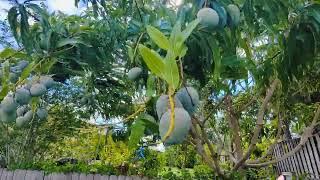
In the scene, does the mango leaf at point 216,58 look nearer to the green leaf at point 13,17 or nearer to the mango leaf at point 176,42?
the mango leaf at point 176,42

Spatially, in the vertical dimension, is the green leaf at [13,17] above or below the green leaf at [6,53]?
above

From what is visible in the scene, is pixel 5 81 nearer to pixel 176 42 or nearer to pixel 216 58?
pixel 216 58

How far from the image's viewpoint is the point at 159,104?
1.96 feet

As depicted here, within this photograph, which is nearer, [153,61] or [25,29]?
[153,61]

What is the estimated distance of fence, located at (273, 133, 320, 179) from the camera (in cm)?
469

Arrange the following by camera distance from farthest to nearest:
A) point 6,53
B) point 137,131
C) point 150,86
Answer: point 6,53
point 150,86
point 137,131

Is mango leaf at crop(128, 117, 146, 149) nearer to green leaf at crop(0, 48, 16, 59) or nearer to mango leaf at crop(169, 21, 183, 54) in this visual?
mango leaf at crop(169, 21, 183, 54)

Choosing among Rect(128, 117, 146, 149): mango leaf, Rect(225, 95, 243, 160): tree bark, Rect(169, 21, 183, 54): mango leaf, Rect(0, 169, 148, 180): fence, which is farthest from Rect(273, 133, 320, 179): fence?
Rect(169, 21, 183, 54): mango leaf

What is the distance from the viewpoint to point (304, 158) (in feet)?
17.3

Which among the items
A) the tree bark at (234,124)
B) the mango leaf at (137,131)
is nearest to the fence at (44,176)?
the tree bark at (234,124)

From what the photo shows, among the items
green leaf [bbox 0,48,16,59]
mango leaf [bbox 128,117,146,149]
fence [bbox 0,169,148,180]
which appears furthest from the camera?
fence [bbox 0,169,148,180]

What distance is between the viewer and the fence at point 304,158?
4690mm

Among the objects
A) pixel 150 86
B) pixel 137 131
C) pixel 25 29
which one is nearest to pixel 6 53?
pixel 25 29

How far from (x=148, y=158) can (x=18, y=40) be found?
4.27 m
